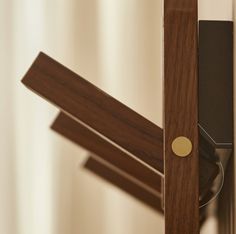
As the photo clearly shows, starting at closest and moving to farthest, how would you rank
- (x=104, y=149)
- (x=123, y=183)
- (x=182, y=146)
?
1. (x=182, y=146)
2. (x=104, y=149)
3. (x=123, y=183)

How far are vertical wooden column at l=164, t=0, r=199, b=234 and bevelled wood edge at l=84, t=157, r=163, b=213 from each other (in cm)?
53

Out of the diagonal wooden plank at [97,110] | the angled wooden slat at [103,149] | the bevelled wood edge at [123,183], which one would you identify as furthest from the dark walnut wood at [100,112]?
the bevelled wood edge at [123,183]

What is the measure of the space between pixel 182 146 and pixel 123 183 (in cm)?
56

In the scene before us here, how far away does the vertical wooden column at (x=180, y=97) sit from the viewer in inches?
18.3

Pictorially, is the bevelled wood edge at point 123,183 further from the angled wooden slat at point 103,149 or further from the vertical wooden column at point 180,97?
the vertical wooden column at point 180,97

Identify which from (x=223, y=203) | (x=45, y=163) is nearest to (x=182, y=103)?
(x=223, y=203)

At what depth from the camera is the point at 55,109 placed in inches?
39.8

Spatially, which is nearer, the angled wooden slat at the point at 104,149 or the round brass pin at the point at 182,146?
the round brass pin at the point at 182,146

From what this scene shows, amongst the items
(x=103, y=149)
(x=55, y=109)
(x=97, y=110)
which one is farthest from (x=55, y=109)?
(x=97, y=110)

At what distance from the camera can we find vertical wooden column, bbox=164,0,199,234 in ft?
1.52

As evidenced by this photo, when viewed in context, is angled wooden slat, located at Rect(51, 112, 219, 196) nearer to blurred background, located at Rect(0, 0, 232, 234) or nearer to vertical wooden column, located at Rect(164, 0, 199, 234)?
blurred background, located at Rect(0, 0, 232, 234)

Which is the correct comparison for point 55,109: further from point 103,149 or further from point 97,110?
point 97,110

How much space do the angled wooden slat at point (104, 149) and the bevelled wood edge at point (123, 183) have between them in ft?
0.26

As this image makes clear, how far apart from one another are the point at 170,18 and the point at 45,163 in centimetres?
62
